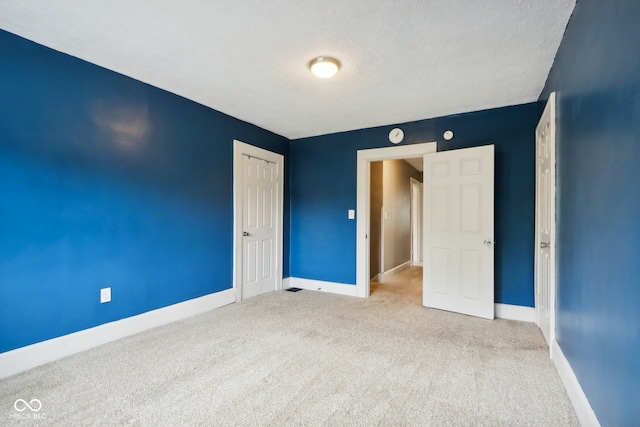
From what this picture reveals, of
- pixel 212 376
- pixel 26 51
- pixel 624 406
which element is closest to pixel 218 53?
pixel 26 51

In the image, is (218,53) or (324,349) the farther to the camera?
(324,349)

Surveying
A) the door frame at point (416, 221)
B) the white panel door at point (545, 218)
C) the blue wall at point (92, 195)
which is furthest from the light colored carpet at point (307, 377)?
the door frame at point (416, 221)

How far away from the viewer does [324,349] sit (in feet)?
8.14

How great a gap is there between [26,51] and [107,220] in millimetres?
1330

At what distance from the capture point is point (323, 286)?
4516mm

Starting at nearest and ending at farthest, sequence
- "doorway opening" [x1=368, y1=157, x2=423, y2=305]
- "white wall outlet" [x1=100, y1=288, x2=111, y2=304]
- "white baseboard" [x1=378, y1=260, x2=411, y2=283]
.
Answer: "white wall outlet" [x1=100, y1=288, x2=111, y2=304] → "doorway opening" [x1=368, y1=157, x2=423, y2=305] → "white baseboard" [x1=378, y1=260, x2=411, y2=283]

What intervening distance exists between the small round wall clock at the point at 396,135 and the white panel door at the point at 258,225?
5.76 ft

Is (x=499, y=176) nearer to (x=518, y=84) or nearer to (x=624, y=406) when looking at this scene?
(x=518, y=84)

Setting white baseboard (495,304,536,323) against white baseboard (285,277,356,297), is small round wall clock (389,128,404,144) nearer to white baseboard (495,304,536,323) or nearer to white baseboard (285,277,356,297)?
white baseboard (285,277,356,297)

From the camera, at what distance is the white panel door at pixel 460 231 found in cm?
325

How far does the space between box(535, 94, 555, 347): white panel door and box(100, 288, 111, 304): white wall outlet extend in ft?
11.9

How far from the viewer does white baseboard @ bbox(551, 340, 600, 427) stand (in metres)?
1.49

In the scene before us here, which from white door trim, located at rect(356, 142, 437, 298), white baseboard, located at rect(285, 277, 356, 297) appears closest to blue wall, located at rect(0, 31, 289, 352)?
white baseboard, located at rect(285, 277, 356, 297)

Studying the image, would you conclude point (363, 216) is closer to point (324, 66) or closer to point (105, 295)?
point (324, 66)
